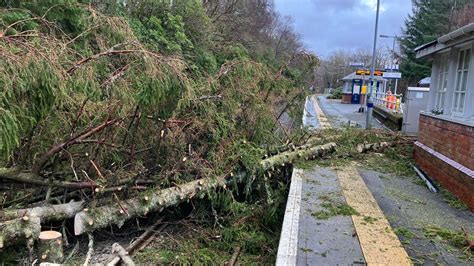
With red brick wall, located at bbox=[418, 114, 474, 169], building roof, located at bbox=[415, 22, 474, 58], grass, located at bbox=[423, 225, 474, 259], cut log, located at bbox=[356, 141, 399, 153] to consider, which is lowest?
grass, located at bbox=[423, 225, 474, 259]

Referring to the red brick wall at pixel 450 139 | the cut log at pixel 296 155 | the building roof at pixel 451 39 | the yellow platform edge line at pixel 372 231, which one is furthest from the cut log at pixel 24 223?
the building roof at pixel 451 39

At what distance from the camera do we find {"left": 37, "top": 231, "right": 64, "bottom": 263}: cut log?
4.27 m

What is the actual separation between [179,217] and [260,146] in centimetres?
227

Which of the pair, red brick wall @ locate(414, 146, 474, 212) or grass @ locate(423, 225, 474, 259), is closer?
grass @ locate(423, 225, 474, 259)

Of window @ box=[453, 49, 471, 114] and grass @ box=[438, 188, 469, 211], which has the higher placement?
window @ box=[453, 49, 471, 114]

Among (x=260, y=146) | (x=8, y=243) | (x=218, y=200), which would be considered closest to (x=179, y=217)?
(x=218, y=200)

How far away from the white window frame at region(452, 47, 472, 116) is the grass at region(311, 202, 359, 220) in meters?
3.82

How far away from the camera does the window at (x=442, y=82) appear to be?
387 inches

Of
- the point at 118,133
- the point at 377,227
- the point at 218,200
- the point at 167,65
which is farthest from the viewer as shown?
the point at 218,200

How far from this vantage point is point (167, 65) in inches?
181

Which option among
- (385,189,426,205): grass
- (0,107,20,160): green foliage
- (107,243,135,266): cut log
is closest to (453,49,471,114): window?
(385,189,426,205): grass

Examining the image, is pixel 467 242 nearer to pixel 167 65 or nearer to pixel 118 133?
pixel 167 65

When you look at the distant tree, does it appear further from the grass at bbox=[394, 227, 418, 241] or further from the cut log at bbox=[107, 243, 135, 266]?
the cut log at bbox=[107, 243, 135, 266]

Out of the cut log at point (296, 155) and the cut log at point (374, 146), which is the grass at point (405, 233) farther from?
the cut log at point (374, 146)
